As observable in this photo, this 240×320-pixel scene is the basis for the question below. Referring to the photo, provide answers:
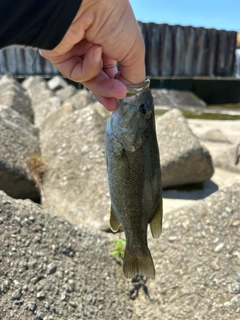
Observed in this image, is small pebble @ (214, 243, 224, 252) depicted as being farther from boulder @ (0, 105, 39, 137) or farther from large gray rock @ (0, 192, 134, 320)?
boulder @ (0, 105, 39, 137)

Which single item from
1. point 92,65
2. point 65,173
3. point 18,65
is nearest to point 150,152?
point 92,65

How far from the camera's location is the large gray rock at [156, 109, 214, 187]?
18.3 feet

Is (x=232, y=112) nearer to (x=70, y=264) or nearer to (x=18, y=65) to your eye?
(x=18, y=65)

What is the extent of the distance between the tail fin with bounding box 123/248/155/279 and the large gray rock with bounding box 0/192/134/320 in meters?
0.65

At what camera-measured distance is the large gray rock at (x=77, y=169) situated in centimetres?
475

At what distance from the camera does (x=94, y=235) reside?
3693 mm

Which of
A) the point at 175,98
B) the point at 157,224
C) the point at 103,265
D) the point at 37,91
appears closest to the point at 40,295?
the point at 103,265

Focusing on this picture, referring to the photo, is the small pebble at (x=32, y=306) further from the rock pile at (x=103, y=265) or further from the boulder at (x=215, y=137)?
the boulder at (x=215, y=137)

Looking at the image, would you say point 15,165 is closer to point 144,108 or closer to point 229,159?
point 144,108

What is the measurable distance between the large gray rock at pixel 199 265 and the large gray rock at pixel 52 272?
32cm

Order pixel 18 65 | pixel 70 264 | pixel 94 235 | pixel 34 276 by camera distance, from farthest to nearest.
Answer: pixel 18 65
pixel 94 235
pixel 70 264
pixel 34 276

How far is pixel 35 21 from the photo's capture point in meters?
1.70

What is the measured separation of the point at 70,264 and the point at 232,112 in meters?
13.7

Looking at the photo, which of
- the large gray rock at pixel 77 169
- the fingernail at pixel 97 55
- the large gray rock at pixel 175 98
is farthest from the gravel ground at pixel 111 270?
the large gray rock at pixel 175 98
